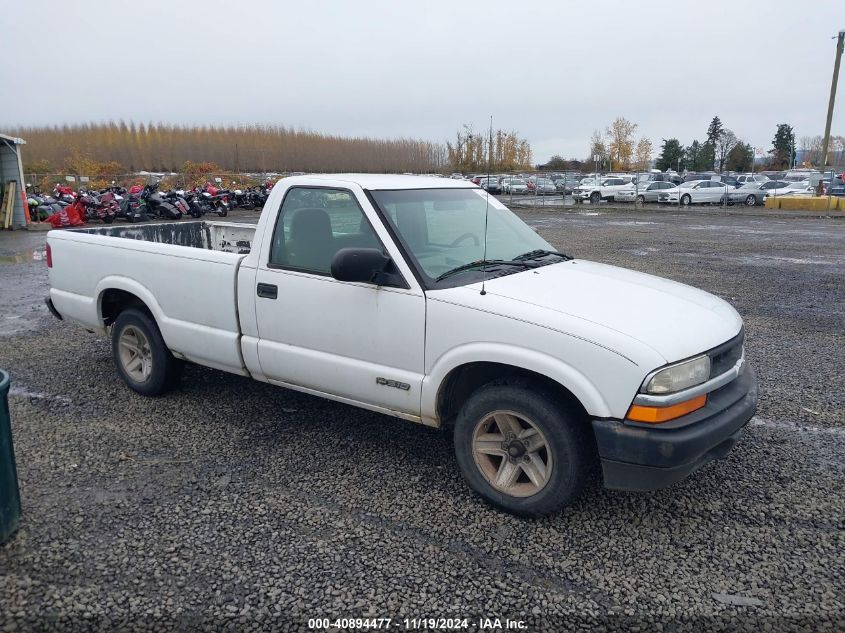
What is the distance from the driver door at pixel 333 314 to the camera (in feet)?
12.4

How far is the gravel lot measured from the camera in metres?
2.86

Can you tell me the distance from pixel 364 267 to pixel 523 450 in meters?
1.31

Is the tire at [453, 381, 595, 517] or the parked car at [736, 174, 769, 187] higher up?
the parked car at [736, 174, 769, 187]

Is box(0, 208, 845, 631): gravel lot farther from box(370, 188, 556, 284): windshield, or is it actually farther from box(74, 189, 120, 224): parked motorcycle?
box(74, 189, 120, 224): parked motorcycle

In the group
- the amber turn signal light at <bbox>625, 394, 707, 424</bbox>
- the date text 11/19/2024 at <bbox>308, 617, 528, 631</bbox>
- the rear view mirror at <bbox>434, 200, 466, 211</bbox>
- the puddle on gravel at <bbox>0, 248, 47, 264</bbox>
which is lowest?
the date text 11/19/2024 at <bbox>308, 617, 528, 631</bbox>

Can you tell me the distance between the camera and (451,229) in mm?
4414

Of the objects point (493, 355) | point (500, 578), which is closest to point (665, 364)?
point (493, 355)

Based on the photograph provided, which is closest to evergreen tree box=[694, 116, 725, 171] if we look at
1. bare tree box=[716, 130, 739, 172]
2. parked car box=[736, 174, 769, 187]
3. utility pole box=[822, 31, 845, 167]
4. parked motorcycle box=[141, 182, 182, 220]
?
bare tree box=[716, 130, 739, 172]

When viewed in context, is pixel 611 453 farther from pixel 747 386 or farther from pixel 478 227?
pixel 478 227

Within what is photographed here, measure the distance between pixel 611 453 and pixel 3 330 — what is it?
737cm

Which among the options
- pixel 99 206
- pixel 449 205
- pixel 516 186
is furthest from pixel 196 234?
pixel 516 186

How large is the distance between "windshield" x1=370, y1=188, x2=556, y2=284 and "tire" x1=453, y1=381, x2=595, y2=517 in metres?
0.76

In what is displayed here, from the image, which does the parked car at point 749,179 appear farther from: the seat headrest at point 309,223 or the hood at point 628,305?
the seat headrest at point 309,223

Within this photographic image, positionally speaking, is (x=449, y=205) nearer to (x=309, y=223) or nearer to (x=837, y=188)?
(x=309, y=223)
